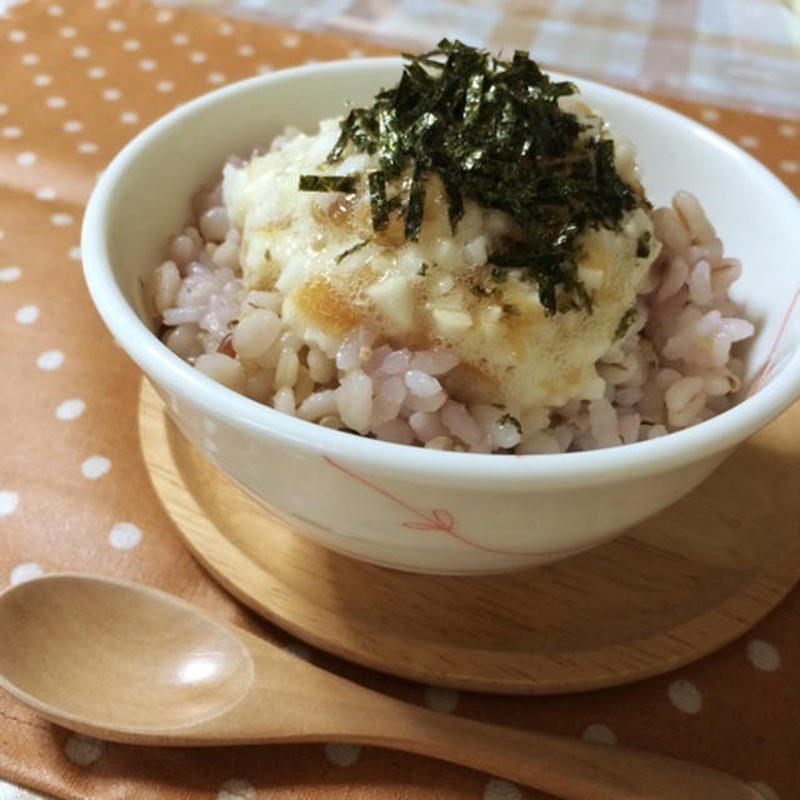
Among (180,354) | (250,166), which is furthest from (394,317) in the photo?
(250,166)

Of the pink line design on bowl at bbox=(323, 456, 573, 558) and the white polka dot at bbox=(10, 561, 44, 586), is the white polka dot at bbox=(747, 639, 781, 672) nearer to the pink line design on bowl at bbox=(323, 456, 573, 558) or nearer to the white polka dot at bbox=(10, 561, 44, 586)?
the pink line design on bowl at bbox=(323, 456, 573, 558)

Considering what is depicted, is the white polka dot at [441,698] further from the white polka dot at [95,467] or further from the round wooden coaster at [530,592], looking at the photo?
the white polka dot at [95,467]

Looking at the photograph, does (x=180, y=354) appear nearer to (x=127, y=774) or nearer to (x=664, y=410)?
(x=127, y=774)

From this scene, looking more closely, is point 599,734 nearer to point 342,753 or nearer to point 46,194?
point 342,753

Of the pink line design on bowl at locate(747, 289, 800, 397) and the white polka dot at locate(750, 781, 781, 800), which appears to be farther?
the pink line design on bowl at locate(747, 289, 800, 397)

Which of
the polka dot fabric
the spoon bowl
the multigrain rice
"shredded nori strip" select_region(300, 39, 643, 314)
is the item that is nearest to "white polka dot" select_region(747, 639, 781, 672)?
the polka dot fabric

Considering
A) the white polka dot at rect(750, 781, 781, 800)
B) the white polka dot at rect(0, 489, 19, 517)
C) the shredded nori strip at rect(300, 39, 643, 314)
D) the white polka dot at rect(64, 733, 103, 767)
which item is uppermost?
the shredded nori strip at rect(300, 39, 643, 314)

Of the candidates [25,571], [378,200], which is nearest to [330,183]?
[378,200]

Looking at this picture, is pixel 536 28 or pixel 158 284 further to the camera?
pixel 536 28

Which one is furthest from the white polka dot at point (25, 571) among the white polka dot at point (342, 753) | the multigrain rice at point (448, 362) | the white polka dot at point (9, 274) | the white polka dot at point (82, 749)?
the white polka dot at point (9, 274)
